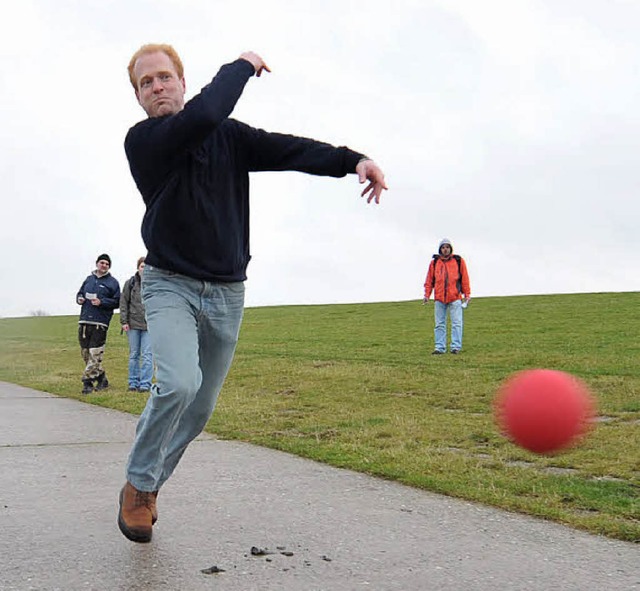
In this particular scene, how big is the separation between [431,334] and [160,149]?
1551 cm

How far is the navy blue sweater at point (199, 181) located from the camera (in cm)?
388

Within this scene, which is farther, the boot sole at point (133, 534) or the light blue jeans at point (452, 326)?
the light blue jeans at point (452, 326)

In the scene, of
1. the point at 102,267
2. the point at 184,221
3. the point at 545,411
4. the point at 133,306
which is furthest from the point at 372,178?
the point at 102,267

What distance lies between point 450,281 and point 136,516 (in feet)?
38.5

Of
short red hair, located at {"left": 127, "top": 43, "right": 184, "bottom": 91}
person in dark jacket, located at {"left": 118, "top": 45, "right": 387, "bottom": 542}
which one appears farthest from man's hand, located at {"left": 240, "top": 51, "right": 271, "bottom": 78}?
short red hair, located at {"left": 127, "top": 43, "right": 184, "bottom": 91}

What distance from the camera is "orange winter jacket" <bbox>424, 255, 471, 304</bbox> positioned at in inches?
604

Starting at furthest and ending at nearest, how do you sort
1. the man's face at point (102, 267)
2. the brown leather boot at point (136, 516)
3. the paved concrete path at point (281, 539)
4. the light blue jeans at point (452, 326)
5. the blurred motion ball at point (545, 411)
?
the light blue jeans at point (452, 326) < the man's face at point (102, 267) < the blurred motion ball at point (545, 411) < the brown leather boot at point (136, 516) < the paved concrete path at point (281, 539)

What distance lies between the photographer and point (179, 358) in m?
3.94

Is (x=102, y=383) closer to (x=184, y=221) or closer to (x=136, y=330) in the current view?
(x=136, y=330)

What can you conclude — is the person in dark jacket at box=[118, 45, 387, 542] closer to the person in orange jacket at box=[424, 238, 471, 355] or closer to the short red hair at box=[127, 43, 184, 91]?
the short red hair at box=[127, 43, 184, 91]

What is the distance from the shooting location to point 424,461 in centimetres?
618

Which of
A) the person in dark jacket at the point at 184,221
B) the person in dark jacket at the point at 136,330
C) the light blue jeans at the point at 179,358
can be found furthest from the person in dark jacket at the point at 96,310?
the person in dark jacket at the point at 184,221

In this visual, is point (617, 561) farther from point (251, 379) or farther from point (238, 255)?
point (251, 379)

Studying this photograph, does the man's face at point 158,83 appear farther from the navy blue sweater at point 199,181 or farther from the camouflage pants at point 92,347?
the camouflage pants at point 92,347
